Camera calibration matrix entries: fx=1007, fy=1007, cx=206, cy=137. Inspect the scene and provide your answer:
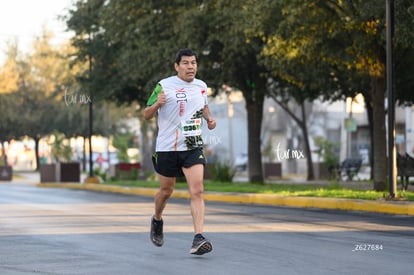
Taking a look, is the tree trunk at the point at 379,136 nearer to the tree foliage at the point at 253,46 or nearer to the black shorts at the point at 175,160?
the tree foliage at the point at 253,46

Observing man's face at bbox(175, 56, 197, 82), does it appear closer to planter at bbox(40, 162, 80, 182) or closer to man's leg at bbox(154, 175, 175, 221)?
man's leg at bbox(154, 175, 175, 221)

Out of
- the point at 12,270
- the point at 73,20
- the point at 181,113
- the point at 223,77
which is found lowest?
the point at 12,270

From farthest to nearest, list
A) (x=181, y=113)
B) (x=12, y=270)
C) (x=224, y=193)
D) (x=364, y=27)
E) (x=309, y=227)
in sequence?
1. (x=224, y=193)
2. (x=364, y=27)
3. (x=309, y=227)
4. (x=181, y=113)
5. (x=12, y=270)

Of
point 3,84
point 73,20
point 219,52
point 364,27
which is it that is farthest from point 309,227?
point 3,84

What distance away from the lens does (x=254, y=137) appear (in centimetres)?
3244

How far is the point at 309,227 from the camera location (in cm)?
1390

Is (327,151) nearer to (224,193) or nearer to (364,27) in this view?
(224,193)

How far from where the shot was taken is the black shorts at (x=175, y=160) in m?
9.66

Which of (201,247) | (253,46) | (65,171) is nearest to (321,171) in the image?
(65,171)

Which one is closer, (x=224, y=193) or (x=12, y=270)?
(x=12, y=270)

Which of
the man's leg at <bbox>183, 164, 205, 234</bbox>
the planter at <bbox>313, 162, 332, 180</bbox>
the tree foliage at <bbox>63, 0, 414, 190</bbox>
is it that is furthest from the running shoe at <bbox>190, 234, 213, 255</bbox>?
the planter at <bbox>313, 162, 332, 180</bbox>

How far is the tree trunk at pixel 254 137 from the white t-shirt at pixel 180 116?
2260cm

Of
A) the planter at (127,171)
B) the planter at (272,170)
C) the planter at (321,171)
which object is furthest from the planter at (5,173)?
the planter at (321,171)

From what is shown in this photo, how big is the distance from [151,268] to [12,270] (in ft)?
3.95
